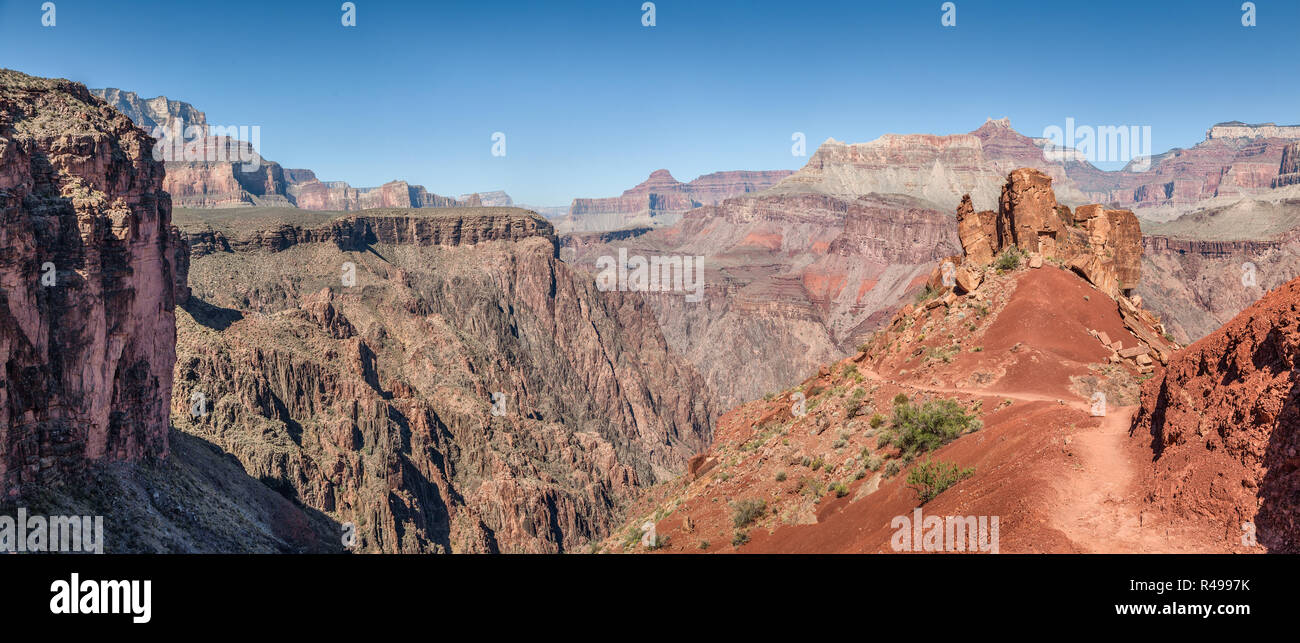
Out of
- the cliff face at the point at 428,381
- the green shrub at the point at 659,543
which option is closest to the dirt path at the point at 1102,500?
the green shrub at the point at 659,543

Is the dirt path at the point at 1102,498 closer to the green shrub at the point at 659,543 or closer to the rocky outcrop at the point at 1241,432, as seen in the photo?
the rocky outcrop at the point at 1241,432

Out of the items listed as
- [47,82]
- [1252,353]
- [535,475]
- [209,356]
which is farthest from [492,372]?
[1252,353]

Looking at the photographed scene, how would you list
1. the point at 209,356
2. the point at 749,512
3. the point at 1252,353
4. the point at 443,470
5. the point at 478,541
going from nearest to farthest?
the point at 1252,353, the point at 749,512, the point at 209,356, the point at 478,541, the point at 443,470

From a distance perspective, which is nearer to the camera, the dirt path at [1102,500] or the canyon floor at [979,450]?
the dirt path at [1102,500]

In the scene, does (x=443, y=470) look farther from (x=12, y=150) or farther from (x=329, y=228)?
(x=12, y=150)

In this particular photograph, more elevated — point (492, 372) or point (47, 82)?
point (47, 82)

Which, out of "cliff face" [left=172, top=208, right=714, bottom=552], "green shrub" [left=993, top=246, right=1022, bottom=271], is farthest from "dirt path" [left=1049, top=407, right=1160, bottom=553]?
"cliff face" [left=172, top=208, right=714, bottom=552]

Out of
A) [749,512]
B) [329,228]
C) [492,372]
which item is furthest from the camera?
[329,228]
